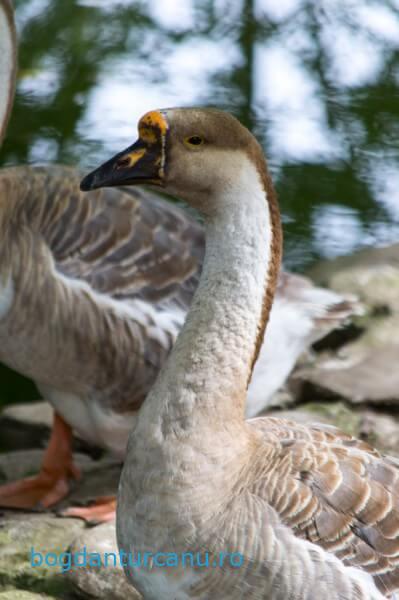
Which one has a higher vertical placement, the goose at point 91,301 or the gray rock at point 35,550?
the goose at point 91,301

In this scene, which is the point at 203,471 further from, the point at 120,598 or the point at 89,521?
the point at 89,521

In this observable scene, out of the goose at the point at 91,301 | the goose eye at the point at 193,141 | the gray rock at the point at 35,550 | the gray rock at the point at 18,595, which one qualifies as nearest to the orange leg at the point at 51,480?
the goose at the point at 91,301

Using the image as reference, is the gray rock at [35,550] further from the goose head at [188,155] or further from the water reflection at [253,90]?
the water reflection at [253,90]

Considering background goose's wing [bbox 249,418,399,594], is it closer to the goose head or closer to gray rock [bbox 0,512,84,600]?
the goose head

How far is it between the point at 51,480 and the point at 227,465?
2035mm

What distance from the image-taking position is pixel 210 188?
9.66 ft

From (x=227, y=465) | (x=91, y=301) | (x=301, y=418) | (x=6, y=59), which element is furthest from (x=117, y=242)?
(x=227, y=465)

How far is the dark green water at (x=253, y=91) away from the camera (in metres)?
7.46

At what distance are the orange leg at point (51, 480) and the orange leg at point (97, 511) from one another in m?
0.19

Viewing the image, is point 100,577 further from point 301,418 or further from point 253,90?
point 253,90

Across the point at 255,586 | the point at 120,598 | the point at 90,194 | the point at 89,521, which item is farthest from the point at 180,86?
the point at 255,586

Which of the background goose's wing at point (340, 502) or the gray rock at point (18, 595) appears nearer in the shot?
the background goose's wing at point (340, 502)

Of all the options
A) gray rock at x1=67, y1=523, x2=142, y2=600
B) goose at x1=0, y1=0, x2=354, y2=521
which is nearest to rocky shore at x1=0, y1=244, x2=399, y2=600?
gray rock at x1=67, y1=523, x2=142, y2=600

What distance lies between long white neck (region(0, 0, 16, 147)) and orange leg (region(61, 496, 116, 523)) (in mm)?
1645
